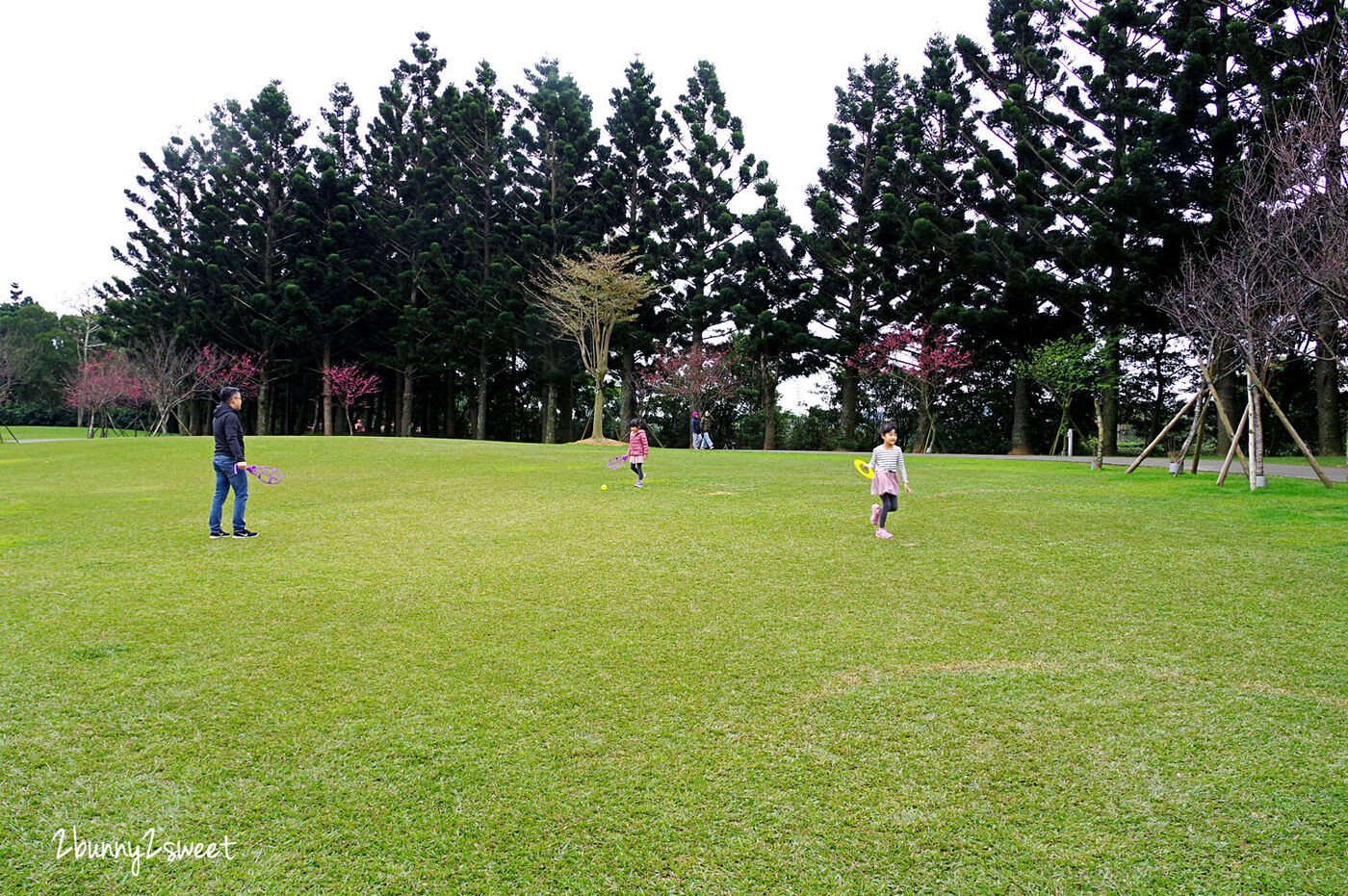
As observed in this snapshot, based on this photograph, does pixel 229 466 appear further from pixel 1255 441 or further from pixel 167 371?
pixel 167 371

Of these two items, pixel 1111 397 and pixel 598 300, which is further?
pixel 598 300

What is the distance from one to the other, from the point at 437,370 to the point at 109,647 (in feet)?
125

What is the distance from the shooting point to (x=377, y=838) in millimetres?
2529

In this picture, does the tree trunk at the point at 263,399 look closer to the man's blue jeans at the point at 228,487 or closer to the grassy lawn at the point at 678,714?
the man's blue jeans at the point at 228,487

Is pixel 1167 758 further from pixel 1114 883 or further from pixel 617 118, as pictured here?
pixel 617 118

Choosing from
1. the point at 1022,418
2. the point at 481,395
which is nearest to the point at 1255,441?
the point at 1022,418

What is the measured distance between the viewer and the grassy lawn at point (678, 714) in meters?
2.44

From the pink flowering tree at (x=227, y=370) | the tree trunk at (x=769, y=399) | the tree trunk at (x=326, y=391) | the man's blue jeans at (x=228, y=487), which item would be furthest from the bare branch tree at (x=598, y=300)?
the man's blue jeans at (x=228, y=487)

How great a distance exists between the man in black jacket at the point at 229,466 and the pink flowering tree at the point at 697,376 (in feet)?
93.1

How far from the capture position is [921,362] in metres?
31.5

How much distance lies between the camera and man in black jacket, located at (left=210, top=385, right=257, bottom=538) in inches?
308

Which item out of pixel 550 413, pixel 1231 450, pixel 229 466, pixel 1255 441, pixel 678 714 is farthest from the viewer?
pixel 550 413

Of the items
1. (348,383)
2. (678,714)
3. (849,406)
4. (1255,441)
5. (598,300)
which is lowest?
(678,714)

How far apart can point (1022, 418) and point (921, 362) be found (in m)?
4.78
